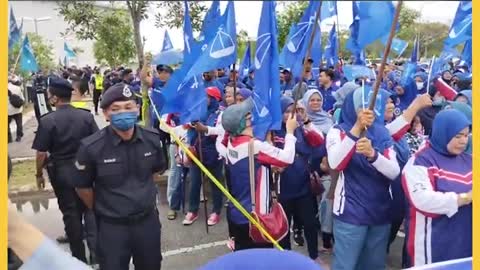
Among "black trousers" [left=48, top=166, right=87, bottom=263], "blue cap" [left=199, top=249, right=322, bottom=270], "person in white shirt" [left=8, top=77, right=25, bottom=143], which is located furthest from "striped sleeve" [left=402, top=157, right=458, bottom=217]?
"person in white shirt" [left=8, top=77, right=25, bottom=143]

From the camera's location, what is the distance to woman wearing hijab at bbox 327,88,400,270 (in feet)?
10.7

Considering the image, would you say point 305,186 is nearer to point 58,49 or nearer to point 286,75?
point 286,75

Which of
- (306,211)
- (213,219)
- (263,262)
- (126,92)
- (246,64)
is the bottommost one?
(213,219)

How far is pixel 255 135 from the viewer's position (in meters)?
3.76

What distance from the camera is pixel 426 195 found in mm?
2844

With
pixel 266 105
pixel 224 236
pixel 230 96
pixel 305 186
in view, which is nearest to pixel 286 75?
pixel 230 96

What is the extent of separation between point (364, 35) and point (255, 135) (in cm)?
123

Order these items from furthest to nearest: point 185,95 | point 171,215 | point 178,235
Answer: point 171,215 < point 178,235 < point 185,95

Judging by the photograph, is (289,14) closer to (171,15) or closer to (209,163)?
(171,15)

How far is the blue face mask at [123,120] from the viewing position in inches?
129

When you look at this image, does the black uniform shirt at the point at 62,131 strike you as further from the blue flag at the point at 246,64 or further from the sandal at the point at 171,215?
the blue flag at the point at 246,64

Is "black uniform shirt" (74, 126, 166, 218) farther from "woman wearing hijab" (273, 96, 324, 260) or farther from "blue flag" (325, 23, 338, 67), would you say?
"blue flag" (325, 23, 338, 67)

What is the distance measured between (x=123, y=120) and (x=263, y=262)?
6.36 feet

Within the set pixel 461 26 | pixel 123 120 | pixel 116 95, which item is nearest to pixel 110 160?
pixel 123 120
